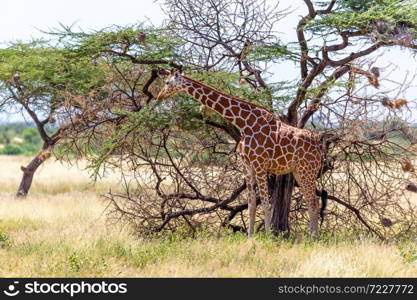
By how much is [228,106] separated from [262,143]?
0.72 m

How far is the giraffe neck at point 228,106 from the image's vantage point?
888cm

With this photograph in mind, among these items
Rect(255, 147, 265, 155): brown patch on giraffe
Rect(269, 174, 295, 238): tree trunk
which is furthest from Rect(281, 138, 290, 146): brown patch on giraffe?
Rect(269, 174, 295, 238): tree trunk

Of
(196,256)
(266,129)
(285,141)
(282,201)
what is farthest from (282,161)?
(196,256)

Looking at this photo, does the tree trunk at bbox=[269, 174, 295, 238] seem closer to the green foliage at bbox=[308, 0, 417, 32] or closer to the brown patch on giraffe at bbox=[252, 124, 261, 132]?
the brown patch on giraffe at bbox=[252, 124, 261, 132]

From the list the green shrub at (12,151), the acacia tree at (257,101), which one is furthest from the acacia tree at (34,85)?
the green shrub at (12,151)

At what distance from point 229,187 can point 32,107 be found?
1007 centimetres

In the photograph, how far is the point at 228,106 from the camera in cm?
891

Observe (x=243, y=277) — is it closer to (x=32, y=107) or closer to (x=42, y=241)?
(x=42, y=241)

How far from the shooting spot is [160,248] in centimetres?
859

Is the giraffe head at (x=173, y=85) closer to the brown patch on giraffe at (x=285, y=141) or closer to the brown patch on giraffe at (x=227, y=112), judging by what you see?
the brown patch on giraffe at (x=227, y=112)

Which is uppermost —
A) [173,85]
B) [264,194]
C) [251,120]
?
[173,85]

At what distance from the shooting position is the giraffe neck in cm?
888

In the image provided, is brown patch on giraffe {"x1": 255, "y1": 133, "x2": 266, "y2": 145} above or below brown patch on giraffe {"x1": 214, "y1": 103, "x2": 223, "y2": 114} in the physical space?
below

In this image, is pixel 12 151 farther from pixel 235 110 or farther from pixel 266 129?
pixel 266 129
